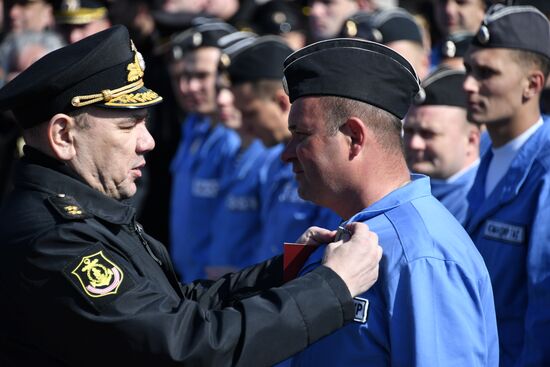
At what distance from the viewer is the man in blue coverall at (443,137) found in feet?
19.1

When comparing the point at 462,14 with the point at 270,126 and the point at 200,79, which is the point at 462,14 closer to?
the point at 270,126

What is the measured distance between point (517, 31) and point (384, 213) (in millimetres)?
1984

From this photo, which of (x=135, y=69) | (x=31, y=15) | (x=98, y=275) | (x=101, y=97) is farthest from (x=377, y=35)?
(x=31, y=15)

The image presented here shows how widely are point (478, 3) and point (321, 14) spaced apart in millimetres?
1432

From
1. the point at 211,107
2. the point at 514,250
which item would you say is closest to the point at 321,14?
the point at 211,107

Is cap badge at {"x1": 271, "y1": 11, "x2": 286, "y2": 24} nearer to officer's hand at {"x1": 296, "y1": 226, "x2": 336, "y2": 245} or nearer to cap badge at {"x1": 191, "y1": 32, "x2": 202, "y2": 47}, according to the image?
cap badge at {"x1": 191, "y1": 32, "x2": 202, "y2": 47}

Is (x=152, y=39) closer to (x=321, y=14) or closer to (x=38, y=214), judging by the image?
(x=321, y=14)

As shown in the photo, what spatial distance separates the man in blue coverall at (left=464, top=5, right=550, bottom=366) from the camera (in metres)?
4.45

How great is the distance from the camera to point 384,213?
3.40 metres

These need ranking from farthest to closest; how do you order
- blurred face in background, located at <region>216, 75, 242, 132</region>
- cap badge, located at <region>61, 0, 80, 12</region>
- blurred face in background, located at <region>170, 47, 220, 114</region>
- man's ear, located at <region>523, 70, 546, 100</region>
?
1. cap badge, located at <region>61, 0, 80, 12</region>
2. blurred face in background, located at <region>170, 47, 220, 114</region>
3. blurred face in background, located at <region>216, 75, 242, 132</region>
4. man's ear, located at <region>523, 70, 546, 100</region>

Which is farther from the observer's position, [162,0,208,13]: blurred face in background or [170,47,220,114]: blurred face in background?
[162,0,208,13]: blurred face in background

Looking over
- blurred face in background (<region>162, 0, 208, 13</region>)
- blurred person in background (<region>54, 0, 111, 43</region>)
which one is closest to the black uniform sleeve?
blurred person in background (<region>54, 0, 111, 43</region>)

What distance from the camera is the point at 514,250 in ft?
15.0

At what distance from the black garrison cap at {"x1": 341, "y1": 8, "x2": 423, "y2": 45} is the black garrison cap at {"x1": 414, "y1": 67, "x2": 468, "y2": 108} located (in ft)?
2.93
